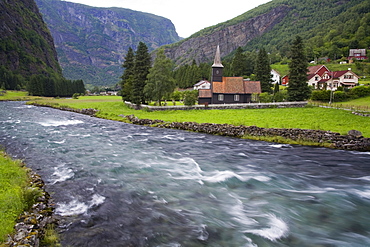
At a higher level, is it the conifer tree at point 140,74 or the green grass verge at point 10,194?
the conifer tree at point 140,74

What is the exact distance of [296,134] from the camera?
25016 millimetres

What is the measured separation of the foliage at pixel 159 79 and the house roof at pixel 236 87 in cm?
1313

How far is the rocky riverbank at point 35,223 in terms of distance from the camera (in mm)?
7656

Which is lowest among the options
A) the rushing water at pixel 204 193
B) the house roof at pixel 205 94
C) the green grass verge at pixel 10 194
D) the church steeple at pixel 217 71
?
the rushing water at pixel 204 193

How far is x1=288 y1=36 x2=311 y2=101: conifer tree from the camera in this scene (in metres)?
51.2

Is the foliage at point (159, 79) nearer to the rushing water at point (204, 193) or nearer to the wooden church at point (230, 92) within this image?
the wooden church at point (230, 92)

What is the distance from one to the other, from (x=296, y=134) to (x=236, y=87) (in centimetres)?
3629

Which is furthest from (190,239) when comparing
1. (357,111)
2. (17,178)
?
(357,111)

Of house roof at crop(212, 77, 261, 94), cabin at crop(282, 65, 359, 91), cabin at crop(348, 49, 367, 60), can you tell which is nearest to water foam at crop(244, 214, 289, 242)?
house roof at crop(212, 77, 261, 94)

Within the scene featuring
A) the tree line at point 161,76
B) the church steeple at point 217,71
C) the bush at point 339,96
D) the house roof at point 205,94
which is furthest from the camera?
the church steeple at point 217,71

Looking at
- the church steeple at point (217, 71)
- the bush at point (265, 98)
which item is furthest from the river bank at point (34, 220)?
the church steeple at point (217, 71)

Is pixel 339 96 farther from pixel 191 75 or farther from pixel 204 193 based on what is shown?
pixel 191 75

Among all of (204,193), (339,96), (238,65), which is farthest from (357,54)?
(204,193)

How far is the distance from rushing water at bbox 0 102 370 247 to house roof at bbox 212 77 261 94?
37502 millimetres
